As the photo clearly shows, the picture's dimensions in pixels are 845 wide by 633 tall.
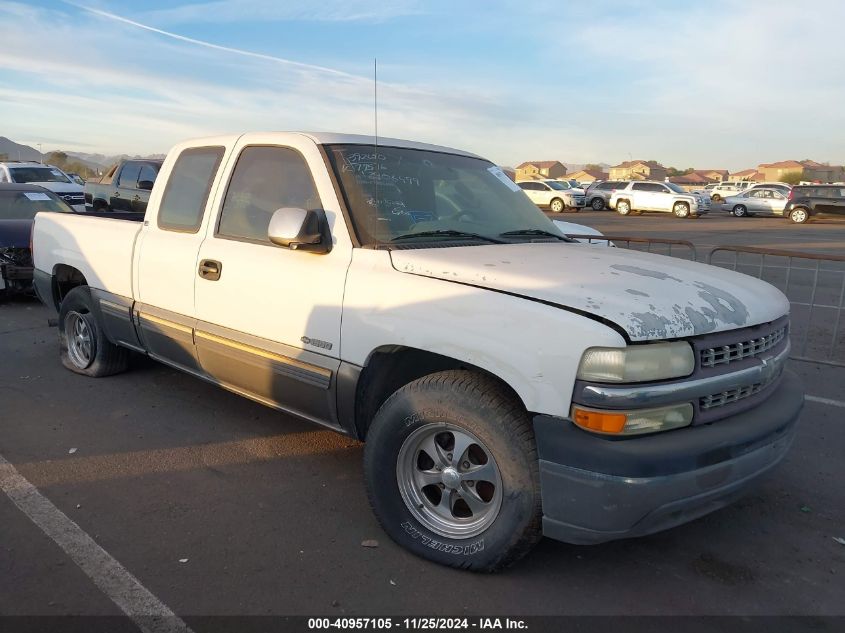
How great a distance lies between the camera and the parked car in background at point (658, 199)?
3195cm

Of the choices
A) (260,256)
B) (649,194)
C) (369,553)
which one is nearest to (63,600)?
(369,553)

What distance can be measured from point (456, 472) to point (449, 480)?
6 cm

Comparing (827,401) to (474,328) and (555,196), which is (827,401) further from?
(555,196)

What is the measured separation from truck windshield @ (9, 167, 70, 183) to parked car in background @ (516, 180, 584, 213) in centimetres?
2088

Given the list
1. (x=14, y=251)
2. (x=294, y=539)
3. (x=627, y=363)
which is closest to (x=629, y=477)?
(x=627, y=363)

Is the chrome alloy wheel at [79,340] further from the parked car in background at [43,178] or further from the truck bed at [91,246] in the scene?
the parked car in background at [43,178]

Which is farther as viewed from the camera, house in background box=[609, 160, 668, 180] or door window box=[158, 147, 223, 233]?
house in background box=[609, 160, 668, 180]

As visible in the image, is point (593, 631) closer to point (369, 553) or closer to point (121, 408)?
point (369, 553)

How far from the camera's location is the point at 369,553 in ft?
10.5

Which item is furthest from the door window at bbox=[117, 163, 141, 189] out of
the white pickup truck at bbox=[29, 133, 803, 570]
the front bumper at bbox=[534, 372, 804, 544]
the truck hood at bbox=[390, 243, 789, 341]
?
the front bumper at bbox=[534, 372, 804, 544]

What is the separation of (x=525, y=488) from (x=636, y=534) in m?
0.45

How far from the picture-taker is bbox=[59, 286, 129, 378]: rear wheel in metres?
5.52

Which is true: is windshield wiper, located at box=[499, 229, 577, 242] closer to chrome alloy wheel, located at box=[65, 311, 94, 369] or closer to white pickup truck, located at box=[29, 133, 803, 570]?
white pickup truck, located at box=[29, 133, 803, 570]

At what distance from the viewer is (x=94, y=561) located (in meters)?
3.06
